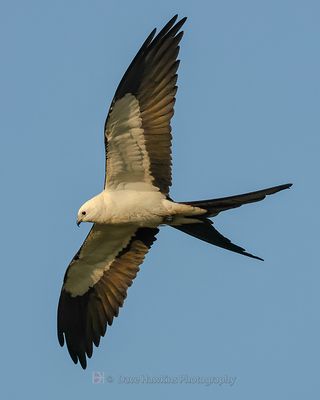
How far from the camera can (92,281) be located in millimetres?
12781

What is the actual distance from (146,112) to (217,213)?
147 cm

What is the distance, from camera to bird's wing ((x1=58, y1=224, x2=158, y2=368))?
12555mm

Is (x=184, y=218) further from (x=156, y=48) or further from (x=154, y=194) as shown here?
(x=156, y=48)

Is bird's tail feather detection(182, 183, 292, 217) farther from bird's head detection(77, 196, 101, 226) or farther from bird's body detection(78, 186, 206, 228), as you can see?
bird's head detection(77, 196, 101, 226)

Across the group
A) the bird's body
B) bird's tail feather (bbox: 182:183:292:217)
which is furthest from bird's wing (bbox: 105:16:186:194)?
bird's tail feather (bbox: 182:183:292:217)

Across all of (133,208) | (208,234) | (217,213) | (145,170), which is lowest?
(208,234)

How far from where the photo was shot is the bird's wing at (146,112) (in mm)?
11406

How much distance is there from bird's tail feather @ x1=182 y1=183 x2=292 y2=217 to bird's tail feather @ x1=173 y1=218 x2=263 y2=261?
15cm

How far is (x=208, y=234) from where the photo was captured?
11.7 m

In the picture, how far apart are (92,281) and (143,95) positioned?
2.74 m

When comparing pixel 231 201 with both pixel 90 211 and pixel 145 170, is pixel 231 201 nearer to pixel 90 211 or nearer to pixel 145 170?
pixel 145 170

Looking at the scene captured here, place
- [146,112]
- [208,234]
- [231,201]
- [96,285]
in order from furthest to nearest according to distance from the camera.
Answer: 1. [96,285]
2. [208,234]
3. [146,112]
4. [231,201]

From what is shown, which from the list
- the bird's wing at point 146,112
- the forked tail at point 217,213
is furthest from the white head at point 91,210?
the forked tail at point 217,213

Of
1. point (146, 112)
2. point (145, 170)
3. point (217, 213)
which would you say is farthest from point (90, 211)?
point (217, 213)
